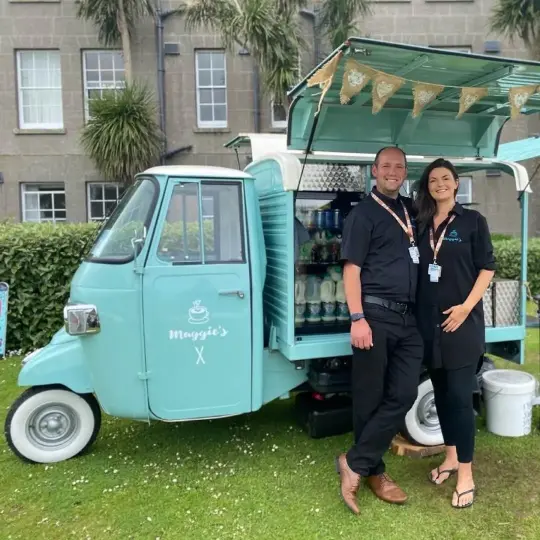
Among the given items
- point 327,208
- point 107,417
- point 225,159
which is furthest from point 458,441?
point 225,159

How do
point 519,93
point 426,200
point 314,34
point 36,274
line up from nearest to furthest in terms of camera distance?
point 519,93 → point 426,200 → point 36,274 → point 314,34

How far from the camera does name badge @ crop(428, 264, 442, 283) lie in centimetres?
306

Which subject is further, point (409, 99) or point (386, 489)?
point (409, 99)

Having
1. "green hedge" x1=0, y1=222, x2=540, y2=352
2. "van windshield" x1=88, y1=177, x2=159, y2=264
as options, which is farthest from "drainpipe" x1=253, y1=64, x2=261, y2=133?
"van windshield" x1=88, y1=177, x2=159, y2=264

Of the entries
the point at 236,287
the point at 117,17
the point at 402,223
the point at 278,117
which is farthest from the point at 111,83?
the point at 402,223

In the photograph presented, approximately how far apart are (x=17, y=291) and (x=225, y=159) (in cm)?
756

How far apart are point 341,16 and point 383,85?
9303 millimetres

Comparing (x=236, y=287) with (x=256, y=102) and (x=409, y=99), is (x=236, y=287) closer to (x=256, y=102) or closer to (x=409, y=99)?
(x=409, y=99)

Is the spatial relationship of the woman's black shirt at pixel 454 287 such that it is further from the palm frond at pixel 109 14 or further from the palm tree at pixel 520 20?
the palm frond at pixel 109 14

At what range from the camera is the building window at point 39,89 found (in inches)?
504

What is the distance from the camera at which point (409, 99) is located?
3.75 meters

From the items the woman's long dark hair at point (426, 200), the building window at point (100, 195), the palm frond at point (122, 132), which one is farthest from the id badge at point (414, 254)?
the building window at point (100, 195)

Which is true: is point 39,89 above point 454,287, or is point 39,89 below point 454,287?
above

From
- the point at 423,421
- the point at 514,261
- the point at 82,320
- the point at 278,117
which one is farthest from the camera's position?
the point at 278,117
